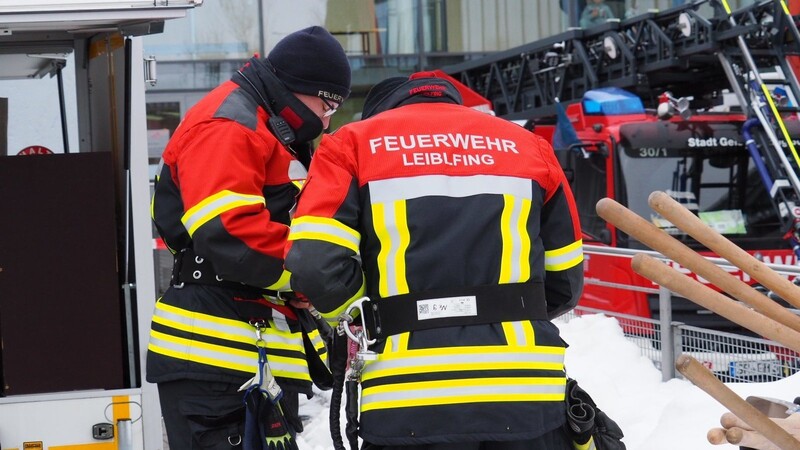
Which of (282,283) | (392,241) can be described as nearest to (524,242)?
(392,241)

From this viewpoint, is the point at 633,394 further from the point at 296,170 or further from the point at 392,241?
the point at 392,241

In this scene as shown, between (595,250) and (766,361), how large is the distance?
240 cm

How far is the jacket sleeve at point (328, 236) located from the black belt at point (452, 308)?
0.42 feet

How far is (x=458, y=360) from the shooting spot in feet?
9.74

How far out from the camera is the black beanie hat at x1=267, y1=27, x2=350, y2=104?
3.83 m

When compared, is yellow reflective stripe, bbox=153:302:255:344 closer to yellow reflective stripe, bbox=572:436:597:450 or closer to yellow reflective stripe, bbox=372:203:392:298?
Result: yellow reflective stripe, bbox=372:203:392:298

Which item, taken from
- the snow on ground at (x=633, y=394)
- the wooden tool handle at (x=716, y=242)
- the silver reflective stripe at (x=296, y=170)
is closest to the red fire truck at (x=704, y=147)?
the snow on ground at (x=633, y=394)

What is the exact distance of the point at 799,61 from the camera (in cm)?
937

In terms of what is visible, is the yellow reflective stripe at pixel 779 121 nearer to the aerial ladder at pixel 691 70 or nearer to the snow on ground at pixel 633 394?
the aerial ladder at pixel 691 70

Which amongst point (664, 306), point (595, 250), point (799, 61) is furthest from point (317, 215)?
point (799, 61)

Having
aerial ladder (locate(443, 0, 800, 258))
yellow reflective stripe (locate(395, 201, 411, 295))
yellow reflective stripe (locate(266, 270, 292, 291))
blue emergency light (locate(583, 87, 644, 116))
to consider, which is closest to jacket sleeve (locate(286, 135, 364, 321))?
yellow reflective stripe (locate(395, 201, 411, 295))

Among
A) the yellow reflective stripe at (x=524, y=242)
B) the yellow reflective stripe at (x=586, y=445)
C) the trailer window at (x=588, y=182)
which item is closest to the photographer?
the yellow reflective stripe at (x=524, y=242)

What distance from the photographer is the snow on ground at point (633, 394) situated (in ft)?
16.8

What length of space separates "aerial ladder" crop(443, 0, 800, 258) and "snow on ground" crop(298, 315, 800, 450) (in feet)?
6.06
